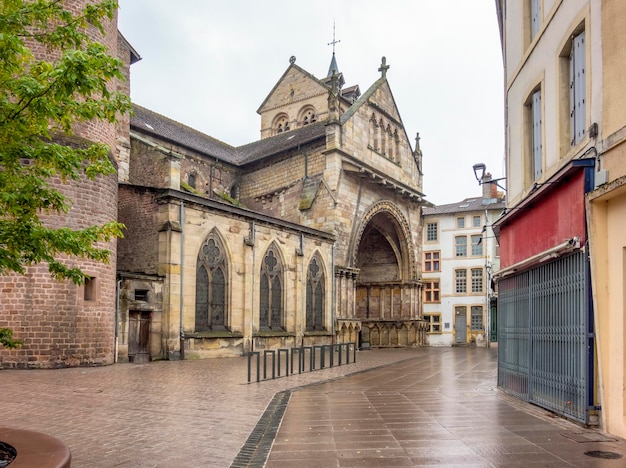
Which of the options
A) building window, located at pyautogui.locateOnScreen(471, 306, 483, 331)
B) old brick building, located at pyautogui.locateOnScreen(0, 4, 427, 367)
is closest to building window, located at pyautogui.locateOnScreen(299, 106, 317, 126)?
old brick building, located at pyautogui.locateOnScreen(0, 4, 427, 367)

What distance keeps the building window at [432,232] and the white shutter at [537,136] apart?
3898 cm

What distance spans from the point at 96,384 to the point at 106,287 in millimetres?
5676

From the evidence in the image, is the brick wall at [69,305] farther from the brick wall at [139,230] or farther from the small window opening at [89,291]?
the brick wall at [139,230]

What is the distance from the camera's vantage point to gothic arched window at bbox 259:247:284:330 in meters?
25.9

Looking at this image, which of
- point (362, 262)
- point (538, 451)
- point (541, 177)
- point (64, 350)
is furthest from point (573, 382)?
point (362, 262)

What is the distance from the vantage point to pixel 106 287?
1788cm

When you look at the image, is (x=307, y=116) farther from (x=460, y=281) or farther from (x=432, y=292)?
(x=460, y=281)

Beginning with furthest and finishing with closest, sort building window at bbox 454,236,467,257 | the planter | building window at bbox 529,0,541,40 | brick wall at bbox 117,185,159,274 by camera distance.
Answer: building window at bbox 454,236,467,257
brick wall at bbox 117,185,159,274
building window at bbox 529,0,541,40
the planter

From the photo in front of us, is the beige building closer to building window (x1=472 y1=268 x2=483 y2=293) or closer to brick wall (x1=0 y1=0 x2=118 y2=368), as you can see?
brick wall (x1=0 y1=0 x2=118 y2=368)

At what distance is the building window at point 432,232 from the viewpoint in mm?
49591

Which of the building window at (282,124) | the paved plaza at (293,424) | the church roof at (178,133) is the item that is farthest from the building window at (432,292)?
the paved plaza at (293,424)

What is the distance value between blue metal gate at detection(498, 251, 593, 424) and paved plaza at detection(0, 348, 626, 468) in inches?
12.6

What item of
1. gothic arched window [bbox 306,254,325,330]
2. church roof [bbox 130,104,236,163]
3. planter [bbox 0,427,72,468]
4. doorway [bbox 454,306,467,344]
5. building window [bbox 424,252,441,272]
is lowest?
doorway [bbox 454,306,467,344]

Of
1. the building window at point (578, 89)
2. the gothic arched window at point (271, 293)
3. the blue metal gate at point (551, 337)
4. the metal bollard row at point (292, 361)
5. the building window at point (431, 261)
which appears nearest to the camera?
the blue metal gate at point (551, 337)
